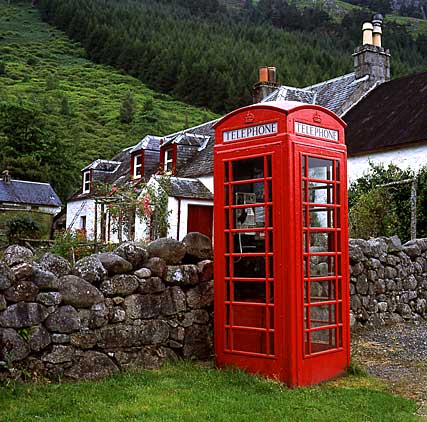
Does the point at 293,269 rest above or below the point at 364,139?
below

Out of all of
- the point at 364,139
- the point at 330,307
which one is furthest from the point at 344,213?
the point at 364,139

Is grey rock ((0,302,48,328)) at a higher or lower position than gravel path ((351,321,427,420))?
higher

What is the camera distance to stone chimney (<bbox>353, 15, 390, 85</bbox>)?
20.3m

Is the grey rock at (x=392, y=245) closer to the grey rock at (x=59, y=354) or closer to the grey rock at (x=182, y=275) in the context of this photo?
the grey rock at (x=182, y=275)

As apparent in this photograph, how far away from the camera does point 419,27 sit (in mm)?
133250

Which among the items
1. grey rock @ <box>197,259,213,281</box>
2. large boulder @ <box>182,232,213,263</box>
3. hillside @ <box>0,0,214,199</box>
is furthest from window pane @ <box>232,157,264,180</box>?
hillside @ <box>0,0,214,199</box>

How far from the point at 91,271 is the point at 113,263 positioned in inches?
9.7

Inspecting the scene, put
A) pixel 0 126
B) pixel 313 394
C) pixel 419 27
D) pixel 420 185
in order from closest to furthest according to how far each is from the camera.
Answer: pixel 313 394
pixel 420 185
pixel 0 126
pixel 419 27

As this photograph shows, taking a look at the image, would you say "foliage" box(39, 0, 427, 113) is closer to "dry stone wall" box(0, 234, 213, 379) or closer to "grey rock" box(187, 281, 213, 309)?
"grey rock" box(187, 281, 213, 309)

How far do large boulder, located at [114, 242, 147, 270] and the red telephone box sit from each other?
77cm

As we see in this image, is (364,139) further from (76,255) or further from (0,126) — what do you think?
(0,126)

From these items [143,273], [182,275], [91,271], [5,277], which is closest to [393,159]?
[182,275]

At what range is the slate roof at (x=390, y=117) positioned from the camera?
1627 centimetres

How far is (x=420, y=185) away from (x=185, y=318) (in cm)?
1062
